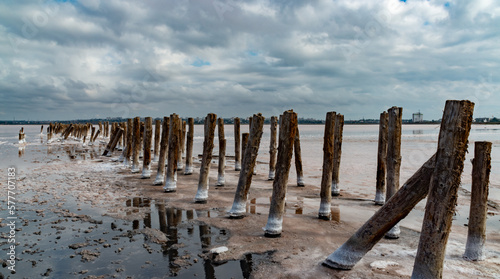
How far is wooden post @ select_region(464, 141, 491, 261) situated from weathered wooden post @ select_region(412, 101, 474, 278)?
2257 millimetres

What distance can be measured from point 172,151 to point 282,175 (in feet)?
17.2

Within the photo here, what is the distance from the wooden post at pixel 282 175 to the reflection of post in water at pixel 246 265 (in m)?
1.07

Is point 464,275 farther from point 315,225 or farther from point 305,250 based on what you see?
point 315,225

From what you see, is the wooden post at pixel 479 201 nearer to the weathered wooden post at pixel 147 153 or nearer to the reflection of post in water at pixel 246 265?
the reflection of post in water at pixel 246 265

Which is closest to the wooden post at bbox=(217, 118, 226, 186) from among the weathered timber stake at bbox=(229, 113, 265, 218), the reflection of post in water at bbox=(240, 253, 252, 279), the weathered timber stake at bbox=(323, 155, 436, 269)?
the weathered timber stake at bbox=(229, 113, 265, 218)

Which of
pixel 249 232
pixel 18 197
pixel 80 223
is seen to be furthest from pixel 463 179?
pixel 18 197

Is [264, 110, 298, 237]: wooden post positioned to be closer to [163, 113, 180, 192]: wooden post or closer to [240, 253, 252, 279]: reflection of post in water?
[240, 253, 252, 279]: reflection of post in water

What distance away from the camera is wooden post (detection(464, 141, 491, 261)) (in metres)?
5.73

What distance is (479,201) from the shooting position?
579cm

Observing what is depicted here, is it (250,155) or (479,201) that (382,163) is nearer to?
(479,201)

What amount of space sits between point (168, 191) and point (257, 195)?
311 cm

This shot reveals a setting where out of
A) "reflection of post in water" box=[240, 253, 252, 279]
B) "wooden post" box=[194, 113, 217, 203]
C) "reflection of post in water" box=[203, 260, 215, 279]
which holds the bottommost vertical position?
"reflection of post in water" box=[203, 260, 215, 279]

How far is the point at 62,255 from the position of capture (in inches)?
226

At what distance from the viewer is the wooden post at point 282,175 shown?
22.2ft
